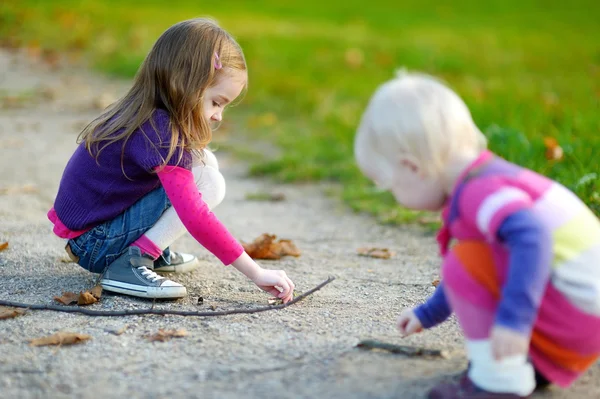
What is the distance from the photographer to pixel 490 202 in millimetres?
1769

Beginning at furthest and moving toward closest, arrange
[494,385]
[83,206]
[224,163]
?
[224,163], [83,206], [494,385]

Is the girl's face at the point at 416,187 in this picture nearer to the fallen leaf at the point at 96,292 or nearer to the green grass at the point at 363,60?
the fallen leaf at the point at 96,292

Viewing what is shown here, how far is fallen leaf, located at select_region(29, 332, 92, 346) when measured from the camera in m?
2.36

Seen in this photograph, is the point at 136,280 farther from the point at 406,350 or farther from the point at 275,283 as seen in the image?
the point at 406,350

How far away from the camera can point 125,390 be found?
81.2 inches

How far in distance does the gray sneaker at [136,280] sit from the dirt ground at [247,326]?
0.04 m

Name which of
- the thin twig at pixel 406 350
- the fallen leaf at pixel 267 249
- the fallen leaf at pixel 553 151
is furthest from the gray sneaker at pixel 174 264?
the fallen leaf at pixel 553 151

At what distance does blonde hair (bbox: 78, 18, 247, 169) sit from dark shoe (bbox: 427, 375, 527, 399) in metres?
1.24

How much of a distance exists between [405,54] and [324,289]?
20.5 ft

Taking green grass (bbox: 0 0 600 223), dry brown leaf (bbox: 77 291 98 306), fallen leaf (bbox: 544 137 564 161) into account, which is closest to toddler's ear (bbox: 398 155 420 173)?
dry brown leaf (bbox: 77 291 98 306)

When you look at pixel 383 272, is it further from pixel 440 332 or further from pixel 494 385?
pixel 494 385

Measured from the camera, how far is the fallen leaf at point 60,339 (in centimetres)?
236

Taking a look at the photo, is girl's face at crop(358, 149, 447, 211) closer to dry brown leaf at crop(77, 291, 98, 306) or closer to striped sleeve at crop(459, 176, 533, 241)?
striped sleeve at crop(459, 176, 533, 241)

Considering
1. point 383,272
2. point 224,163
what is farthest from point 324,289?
point 224,163
